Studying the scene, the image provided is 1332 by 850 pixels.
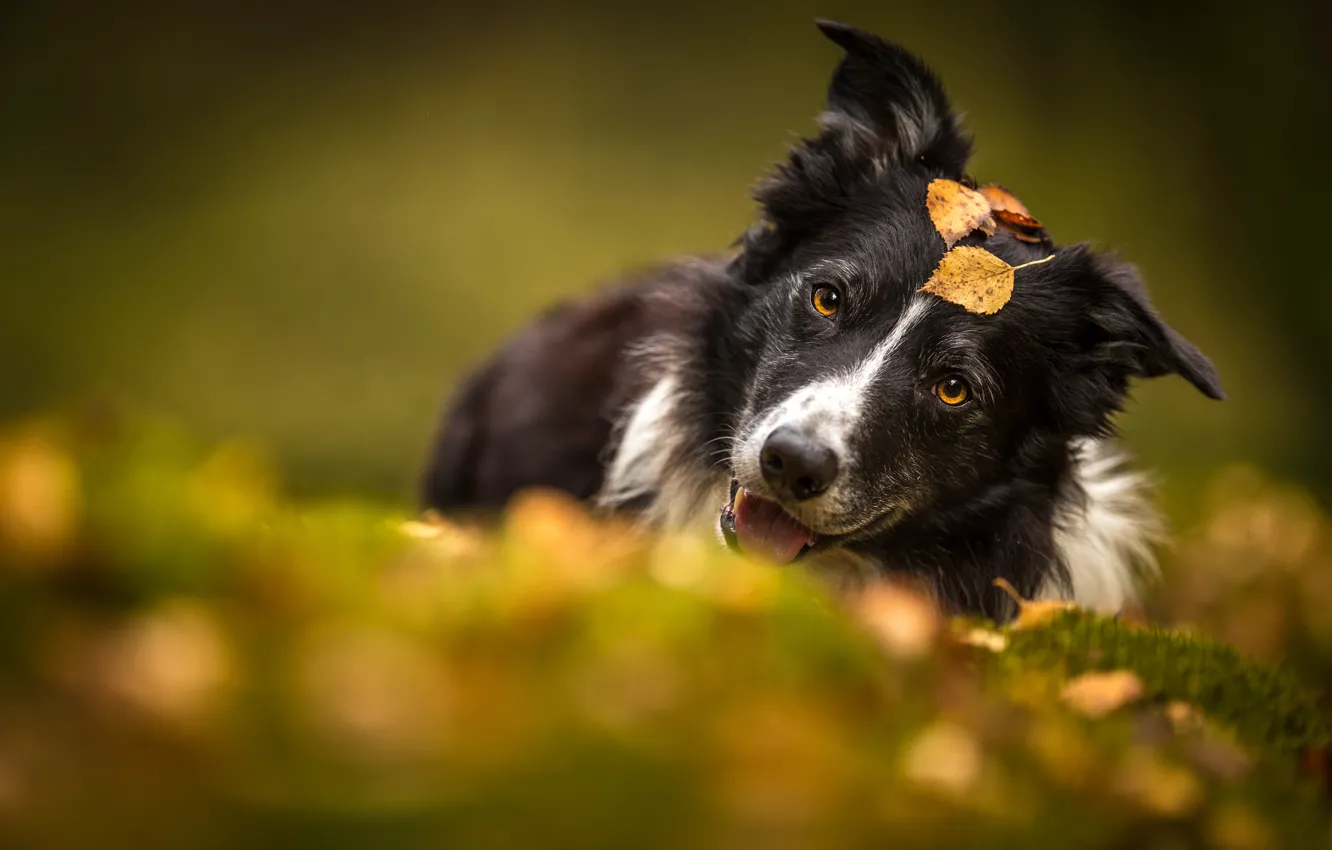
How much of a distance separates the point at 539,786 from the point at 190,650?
51 cm

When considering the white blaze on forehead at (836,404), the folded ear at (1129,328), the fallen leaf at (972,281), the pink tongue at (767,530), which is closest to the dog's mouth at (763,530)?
the pink tongue at (767,530)

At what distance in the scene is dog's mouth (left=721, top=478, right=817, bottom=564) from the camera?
9.93 ft

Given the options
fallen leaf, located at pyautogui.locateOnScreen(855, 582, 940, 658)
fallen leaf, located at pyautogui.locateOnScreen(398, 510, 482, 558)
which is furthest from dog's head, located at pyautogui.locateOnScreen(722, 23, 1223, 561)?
fallen leaf, located at pyautogui.locateOnScreen(398, 510, 482, 558)

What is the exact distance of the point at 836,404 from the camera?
112 inches

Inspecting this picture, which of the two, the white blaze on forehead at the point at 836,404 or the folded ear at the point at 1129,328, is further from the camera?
the folded ear at the point at 1129,328

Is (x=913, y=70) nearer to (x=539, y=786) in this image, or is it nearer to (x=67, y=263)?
(x=539, y=786)

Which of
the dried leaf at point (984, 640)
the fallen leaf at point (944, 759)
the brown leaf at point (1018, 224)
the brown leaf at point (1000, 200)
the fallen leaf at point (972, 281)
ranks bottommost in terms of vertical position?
the dried leaf at point (984, 640)

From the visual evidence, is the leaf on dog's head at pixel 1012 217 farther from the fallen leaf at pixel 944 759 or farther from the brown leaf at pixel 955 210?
the fallen leaf at pixel 944 759

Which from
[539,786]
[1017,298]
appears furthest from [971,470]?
[539,786]

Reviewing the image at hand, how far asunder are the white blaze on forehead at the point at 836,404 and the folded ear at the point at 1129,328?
21.3 inches

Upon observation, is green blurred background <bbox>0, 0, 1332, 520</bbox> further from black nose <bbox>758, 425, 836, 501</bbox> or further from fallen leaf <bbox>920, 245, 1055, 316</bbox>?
black nose <bbox>758, 425, 836, 501</bbox>

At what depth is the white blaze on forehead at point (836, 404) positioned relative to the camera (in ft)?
9.20

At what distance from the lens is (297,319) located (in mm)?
7570

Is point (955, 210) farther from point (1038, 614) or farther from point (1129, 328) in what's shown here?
point (1038, 614)
